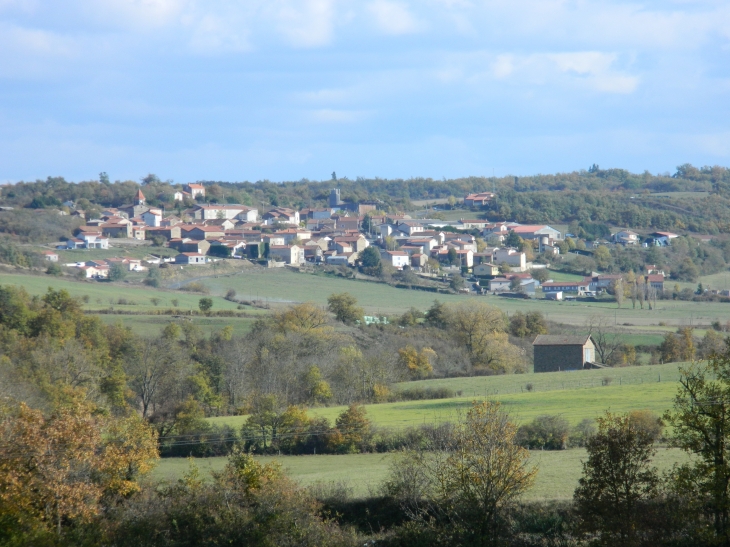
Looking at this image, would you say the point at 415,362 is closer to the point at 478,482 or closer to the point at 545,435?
the point at 545,435

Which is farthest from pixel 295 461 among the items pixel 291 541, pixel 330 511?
pixel 291 541

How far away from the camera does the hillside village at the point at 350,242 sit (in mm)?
66188

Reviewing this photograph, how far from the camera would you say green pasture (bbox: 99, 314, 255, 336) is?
42.3 m

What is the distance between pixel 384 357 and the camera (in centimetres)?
3706

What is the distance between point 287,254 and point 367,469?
54458 millimetres

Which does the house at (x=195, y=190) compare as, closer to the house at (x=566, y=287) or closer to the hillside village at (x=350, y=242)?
the hillside village at (x=350, y=242)

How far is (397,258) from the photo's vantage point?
249 ft

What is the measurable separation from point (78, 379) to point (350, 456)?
13.3 meters

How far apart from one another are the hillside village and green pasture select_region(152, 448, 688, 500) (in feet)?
127

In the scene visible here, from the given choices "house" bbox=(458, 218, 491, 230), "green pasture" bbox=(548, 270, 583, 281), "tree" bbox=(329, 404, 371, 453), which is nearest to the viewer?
"tree" bbox=(329, 404, 371, 453)

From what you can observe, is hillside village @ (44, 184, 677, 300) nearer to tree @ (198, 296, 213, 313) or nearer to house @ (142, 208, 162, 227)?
house @ (142, 208, 162, 227)

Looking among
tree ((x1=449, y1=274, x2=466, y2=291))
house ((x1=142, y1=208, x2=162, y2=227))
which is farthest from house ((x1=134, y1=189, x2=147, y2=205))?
tree ((x1=449, y1=274, x2=466, y2=291))

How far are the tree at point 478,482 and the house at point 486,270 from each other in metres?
55.1

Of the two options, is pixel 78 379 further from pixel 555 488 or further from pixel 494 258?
pixel 494 258
